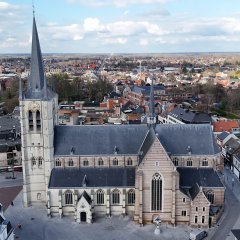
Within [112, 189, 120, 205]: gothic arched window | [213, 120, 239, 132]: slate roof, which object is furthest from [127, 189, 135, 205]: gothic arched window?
[213, 120, 239, 132]: slate roof

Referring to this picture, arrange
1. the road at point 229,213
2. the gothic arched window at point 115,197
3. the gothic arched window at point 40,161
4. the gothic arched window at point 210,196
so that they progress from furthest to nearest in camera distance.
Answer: the gothic arched window at point 40,161
the gothic arched window at point 115,197
the gothic arched window at point 210,196
the road at point 229,213

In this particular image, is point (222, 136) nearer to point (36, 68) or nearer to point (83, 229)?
point (83, 229)

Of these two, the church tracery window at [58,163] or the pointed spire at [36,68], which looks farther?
the church tracery window at [58,163]

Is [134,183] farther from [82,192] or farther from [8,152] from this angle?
[8,152]

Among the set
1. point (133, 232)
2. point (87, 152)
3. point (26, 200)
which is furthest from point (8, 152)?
point (133, 232)

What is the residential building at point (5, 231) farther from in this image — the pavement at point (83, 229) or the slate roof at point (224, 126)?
the slate roof at point (224, 126)

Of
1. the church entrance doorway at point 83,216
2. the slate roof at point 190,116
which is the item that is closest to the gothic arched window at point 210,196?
the church entrance doorway at point 83,216

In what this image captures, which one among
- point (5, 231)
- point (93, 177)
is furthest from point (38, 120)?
point (5, 231)
